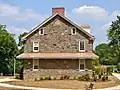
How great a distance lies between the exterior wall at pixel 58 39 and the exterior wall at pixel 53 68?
2.11 metres

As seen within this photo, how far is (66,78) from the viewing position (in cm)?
4181

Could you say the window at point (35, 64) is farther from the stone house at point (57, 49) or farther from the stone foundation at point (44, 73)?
the stone foundation at point (44, 73)

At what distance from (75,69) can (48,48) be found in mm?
5265

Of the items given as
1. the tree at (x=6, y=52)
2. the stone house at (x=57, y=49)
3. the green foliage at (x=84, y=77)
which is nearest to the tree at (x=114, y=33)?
the tree at (x=6, y=52)

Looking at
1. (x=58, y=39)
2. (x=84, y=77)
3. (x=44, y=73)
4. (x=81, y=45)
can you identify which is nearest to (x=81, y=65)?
(x=81, y=45)

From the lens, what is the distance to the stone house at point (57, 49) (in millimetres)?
42812

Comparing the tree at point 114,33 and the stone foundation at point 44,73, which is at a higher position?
the tree at point 114,33

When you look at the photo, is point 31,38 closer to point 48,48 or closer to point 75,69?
point 48,48

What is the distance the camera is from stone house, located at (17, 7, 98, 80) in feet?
140

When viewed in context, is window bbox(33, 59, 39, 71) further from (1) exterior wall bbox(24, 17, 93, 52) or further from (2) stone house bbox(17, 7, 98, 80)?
(1) exterior wall bbox(24, 17, 93, 52)

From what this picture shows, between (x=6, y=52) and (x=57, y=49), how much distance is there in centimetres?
3193

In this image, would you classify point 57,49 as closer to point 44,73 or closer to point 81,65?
point 44,73

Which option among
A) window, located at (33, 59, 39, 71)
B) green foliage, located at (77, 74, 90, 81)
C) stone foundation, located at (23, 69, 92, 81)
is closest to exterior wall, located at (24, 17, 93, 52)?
window, located at (33, 59, 39, 71)

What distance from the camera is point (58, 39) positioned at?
44.6m
